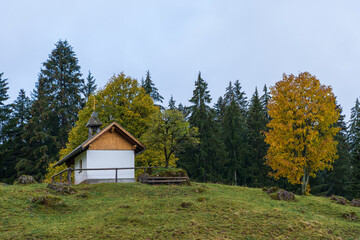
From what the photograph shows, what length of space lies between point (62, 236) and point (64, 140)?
119 ft

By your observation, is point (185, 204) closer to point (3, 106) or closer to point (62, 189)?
point (62, 189)

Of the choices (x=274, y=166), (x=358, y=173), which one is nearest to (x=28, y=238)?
(x=274, y=166)

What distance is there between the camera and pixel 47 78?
4606 centimetres

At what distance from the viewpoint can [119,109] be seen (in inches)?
1287

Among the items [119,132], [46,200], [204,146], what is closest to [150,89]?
[204,146]

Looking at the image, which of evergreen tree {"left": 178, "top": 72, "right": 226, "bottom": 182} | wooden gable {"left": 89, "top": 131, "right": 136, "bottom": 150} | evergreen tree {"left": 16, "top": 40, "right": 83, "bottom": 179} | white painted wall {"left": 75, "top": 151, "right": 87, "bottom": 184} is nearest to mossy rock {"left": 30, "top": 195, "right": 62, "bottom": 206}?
wooden gable {"left": 89, "top": 131, "right": 136, "bottom": 150}

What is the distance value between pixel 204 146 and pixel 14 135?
2898 centimetres

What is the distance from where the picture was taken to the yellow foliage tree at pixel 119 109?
106 feet

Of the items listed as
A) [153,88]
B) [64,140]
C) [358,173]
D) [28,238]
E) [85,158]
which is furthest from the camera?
[153,88]

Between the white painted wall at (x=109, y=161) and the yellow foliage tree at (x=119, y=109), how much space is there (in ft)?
22.9

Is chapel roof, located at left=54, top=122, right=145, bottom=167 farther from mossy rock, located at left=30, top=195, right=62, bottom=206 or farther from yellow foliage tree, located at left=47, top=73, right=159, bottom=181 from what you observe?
mossy rock, located at left=30, top=195, right=62, bottom=206

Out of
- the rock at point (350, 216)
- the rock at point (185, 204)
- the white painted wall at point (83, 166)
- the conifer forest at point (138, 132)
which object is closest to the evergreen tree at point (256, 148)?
the conifer forest at point (138, 132)

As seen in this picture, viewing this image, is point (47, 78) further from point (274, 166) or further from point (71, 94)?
point (274, 166)

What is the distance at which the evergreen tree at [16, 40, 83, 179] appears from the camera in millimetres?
42125
